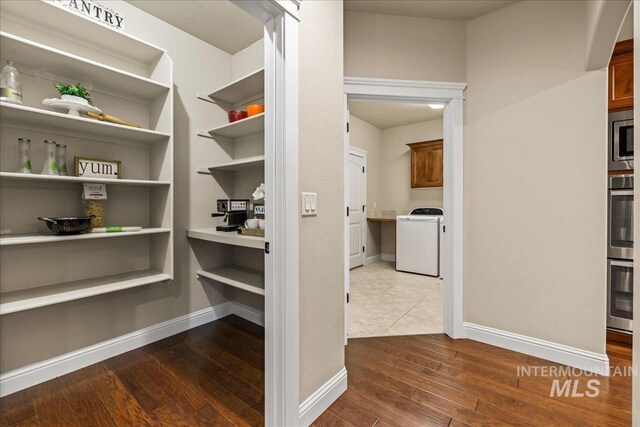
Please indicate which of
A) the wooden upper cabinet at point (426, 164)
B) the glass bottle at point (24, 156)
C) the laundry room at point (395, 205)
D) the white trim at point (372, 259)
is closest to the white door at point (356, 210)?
the laundry room at point (395, 205)

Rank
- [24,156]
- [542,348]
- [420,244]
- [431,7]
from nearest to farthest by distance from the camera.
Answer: [24,156] → [542,348] → [431,7] → [420,244]

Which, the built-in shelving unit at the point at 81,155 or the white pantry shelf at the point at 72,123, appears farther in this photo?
the built-in shelving unit at the point at 81,155

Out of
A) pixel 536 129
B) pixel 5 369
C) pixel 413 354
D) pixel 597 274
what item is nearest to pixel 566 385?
pixel 597 274

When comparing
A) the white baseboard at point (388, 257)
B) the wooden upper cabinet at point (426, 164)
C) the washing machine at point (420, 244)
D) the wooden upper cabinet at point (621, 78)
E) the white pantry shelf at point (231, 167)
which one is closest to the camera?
the wooden upper cabinet at point (621, 78)

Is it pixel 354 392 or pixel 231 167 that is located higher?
pixel 231 167

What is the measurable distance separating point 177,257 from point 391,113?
12.9 ft

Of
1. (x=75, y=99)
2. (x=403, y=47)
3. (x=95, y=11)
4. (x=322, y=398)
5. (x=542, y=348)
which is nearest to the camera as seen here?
(x=322, y=398)

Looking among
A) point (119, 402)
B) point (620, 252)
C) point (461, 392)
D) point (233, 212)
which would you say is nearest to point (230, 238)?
point (233, 212)

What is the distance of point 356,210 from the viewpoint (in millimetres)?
5176

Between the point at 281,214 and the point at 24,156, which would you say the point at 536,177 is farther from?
the point at 24,156

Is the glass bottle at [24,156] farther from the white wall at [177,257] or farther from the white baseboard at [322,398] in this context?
the white baseboard at [322,398]

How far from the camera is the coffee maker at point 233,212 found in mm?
2537

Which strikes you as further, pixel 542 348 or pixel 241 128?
pixel 241 128

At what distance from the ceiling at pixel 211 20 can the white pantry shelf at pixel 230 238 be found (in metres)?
1.77
